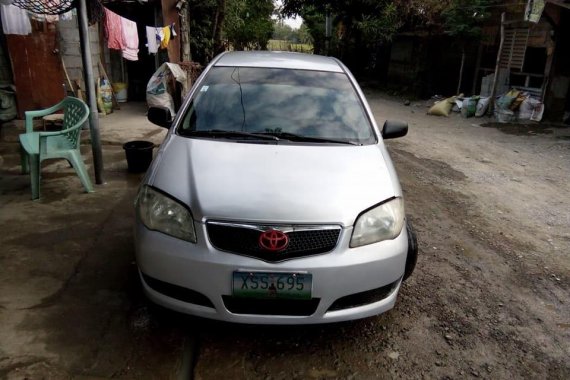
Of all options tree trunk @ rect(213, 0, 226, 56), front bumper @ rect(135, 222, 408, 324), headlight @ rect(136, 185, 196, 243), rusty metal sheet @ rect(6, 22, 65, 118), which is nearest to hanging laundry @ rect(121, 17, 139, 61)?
rusty metal sheet @ rect(6, 22, 65, 118)

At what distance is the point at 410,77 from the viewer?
635 inches

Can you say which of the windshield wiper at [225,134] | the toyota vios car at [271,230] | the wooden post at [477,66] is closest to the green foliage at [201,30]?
the wooden post at [477,66]

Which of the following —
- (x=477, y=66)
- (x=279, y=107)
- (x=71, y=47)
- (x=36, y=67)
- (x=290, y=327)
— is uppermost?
(x=71, y=47)

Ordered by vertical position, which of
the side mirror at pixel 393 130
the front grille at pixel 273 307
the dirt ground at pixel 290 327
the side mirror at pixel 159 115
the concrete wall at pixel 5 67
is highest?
the concrete wall at pixel 5 67

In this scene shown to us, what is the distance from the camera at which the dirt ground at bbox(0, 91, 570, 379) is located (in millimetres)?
2395

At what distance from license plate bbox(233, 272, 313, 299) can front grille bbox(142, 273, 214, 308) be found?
0.21 meters

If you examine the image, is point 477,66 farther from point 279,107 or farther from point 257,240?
point 257,240

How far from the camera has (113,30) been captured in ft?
27.7

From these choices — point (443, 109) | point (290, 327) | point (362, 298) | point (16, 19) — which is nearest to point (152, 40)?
point (16, 19)

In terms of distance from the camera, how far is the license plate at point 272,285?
215 centimetres

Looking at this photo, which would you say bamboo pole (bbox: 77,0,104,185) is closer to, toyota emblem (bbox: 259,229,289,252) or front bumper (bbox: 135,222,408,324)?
front bumper (bbox: 135,222,408,324)

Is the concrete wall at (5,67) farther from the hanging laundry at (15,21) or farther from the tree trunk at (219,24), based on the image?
the tree trunk at (219,24)

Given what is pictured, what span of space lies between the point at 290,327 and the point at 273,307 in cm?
39

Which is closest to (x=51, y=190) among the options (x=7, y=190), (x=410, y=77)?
(x=7, y=190)
